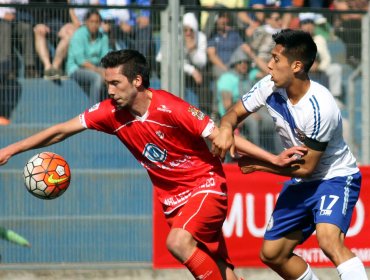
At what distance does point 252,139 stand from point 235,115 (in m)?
2.55

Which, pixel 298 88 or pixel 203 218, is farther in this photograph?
pixel 203 218

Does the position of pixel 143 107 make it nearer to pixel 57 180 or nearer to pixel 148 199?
pixel 57 180

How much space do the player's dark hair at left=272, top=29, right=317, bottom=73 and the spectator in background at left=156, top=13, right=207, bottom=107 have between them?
2790 millimetres

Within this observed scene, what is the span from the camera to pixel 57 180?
780 centimetres

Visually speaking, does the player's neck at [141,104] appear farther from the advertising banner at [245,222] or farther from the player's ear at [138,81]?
the advertising banner at [245,222]

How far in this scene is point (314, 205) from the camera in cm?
768

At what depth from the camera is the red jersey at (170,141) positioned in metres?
7.55

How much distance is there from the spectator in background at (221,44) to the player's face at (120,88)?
278 centimetres

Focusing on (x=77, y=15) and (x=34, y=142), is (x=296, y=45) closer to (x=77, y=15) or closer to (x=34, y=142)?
(x=34, y=142)

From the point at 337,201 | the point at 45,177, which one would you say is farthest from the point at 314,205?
the point at 45,177

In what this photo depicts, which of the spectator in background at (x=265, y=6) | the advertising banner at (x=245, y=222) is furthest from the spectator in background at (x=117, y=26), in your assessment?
the advertising banner at (x=245, y=222)

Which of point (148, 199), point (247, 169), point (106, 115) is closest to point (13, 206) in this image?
point (148, 199)

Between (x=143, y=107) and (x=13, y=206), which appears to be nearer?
(x=143, y=107)

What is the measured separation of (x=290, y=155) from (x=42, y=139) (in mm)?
1953
